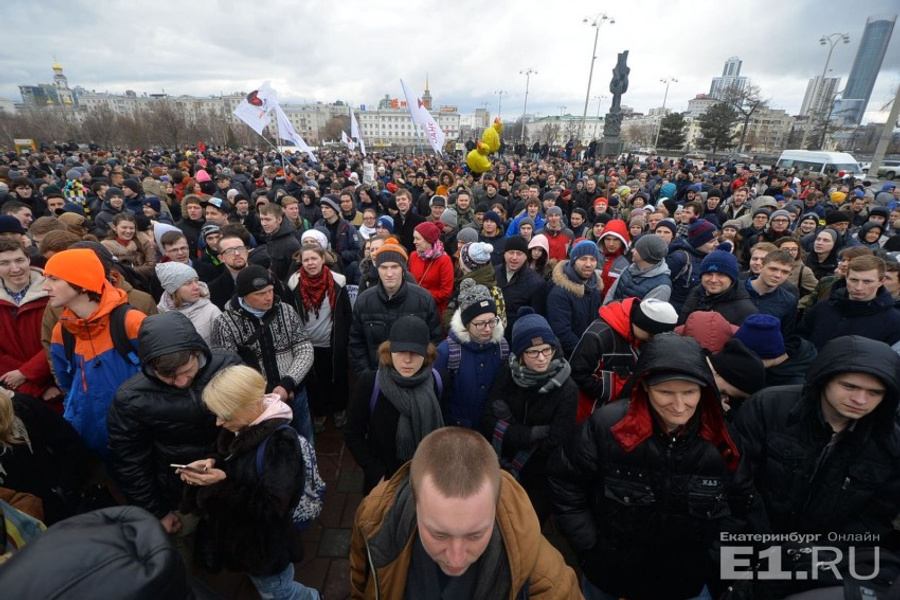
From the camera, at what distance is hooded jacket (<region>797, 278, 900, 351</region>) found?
129 inches

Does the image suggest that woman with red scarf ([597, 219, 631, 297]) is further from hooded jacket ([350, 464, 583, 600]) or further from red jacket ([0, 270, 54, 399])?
red jacket ([0, 270, 54, 399])

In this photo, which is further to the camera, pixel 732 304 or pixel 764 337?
pixel 732 304

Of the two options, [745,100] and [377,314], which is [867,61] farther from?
[377,314]

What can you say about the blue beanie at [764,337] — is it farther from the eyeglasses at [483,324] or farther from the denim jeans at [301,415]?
the denim jeans at [301,415]

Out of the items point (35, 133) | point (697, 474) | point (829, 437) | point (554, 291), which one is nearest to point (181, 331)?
point (697, 474)

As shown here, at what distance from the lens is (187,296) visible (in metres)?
3.27

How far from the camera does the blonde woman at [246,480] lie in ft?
6.46

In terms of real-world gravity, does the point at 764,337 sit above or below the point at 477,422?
above

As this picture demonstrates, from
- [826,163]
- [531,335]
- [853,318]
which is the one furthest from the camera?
[826,163]

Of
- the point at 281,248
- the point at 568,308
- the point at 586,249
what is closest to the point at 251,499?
the point at 568,308

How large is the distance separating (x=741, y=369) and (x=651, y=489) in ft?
3.21

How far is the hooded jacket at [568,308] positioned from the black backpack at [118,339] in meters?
3.39

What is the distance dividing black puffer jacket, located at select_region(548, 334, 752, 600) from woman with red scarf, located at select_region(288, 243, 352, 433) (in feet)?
8.38

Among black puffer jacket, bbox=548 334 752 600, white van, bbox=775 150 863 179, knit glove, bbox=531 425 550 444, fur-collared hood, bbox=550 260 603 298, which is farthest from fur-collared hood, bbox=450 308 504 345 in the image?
white van, bbox=775 150 863 179
